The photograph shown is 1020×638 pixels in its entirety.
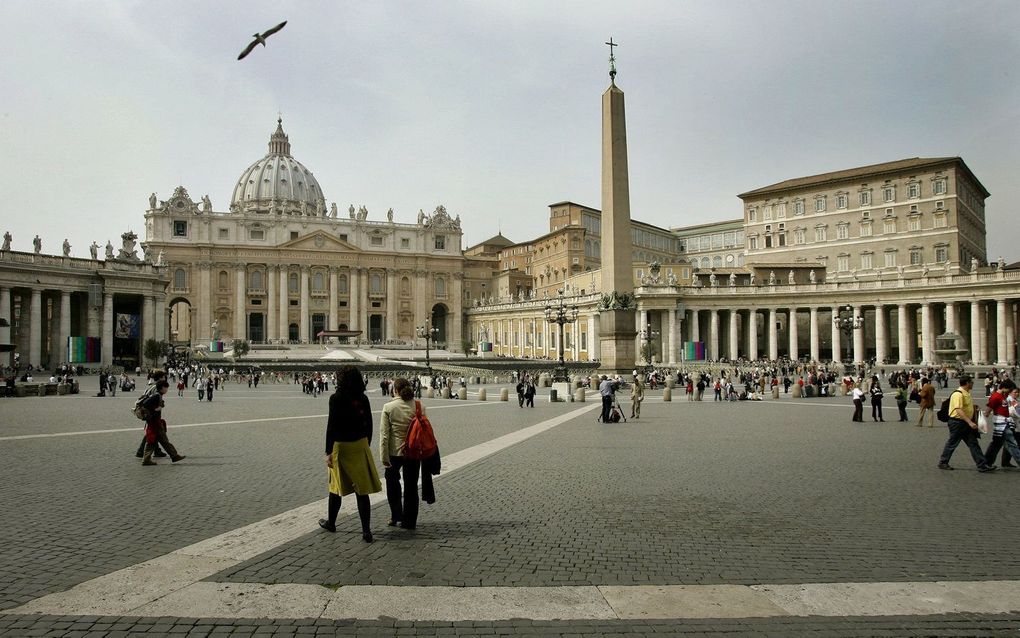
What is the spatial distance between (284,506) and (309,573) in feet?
8.29

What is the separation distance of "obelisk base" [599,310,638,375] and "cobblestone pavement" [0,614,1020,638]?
25764 millimetres

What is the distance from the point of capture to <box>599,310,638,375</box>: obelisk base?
30359 millimetres

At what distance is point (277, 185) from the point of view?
11694cm

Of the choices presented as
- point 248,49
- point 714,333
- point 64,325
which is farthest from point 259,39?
A: point 714,333

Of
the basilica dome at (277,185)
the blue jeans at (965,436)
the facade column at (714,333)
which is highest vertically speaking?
the basilica dome at (277,185)

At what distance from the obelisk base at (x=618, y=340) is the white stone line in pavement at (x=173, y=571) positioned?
77.9 feet

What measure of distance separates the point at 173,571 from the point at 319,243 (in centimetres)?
9213

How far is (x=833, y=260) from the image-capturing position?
66375mm

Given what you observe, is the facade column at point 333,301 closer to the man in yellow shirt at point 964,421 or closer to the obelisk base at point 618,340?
the obelisk base at point 618,340

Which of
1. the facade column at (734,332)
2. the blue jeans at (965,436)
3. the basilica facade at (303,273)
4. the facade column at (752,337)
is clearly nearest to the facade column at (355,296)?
the basilica facade at (303,273)

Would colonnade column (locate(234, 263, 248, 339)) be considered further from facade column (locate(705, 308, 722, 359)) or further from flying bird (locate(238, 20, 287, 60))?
flying bird (locate(238, 20, 287, 60))

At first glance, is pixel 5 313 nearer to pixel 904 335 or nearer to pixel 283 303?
pixel 283 303

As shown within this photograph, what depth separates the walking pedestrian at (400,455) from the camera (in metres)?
6.50

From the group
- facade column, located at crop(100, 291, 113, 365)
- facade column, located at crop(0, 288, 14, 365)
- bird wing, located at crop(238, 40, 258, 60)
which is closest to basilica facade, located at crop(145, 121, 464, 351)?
facade column, located at crop(100, 291, 113, 365)
